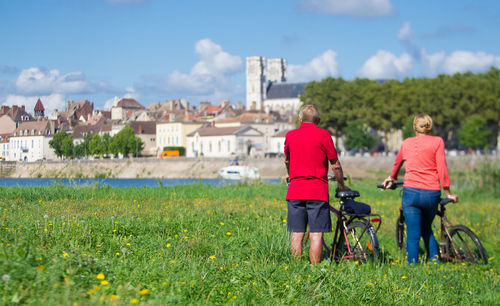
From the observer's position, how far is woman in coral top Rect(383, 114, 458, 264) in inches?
317

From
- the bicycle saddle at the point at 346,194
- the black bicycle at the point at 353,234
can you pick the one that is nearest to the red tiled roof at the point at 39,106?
the black bicycle at the point at 353,234

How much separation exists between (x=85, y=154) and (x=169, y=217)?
9639 millimetres

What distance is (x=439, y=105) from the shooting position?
242ft

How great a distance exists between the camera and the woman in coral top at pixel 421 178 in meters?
8.06

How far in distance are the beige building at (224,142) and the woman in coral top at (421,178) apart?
315 ft

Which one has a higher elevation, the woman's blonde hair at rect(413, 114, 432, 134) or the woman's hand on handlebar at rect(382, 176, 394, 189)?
the woman's blonde hair at rect(413, 114, 432, 134)

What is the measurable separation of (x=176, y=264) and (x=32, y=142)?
10732 millimetres

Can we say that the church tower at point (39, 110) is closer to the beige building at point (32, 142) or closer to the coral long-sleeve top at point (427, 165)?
the beige building at point (32, 142)

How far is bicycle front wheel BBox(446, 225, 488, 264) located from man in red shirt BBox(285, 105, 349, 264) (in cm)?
285

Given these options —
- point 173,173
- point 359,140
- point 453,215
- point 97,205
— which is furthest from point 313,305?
point 359,140

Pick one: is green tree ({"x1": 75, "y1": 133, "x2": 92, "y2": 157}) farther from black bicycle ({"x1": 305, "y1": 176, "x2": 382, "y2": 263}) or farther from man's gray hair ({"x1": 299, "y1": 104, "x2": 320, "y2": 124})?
man's gray hair ({"x1": 299, "y1": 104, "x2": 320, "y2": 124})

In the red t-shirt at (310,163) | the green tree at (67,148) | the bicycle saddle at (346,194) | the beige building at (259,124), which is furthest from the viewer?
the beige building at (259,124)

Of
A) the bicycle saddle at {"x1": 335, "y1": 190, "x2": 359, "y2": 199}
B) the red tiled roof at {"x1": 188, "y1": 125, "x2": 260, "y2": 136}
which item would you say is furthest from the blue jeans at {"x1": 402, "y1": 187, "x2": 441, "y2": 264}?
the red tiled roof at {"x1": 188, "y1": 125, "x2": 260, "y2": 136}

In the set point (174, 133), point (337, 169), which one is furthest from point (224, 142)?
point (337, 169)
